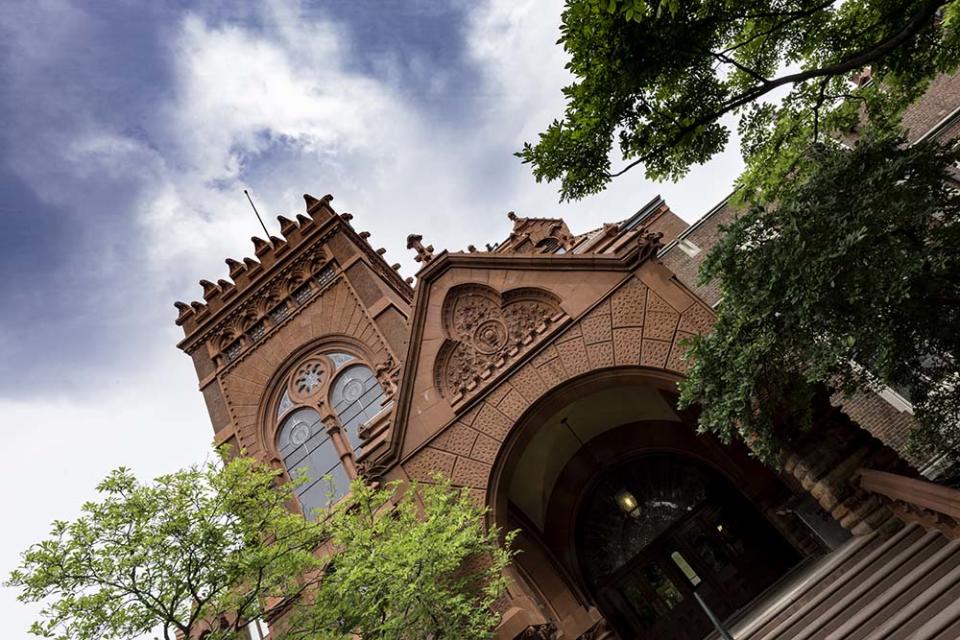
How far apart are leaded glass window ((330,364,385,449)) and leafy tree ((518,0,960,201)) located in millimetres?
8860

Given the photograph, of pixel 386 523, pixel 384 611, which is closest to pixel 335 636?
pixel 384 611

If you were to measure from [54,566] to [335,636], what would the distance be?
3.16 metres

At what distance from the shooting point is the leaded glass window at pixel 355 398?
1401 cm

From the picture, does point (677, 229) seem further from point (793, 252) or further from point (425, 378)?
point (793, 252)

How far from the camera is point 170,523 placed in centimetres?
659

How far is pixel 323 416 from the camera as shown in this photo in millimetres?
14445

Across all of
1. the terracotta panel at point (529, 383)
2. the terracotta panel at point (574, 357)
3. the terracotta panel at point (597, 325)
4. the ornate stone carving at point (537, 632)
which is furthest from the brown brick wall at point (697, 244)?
the ornate stone carving at point (537, 632)

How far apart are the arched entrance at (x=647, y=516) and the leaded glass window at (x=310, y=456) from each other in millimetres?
4640

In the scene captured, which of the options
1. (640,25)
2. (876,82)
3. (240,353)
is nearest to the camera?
(640,25)

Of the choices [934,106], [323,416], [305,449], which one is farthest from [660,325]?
[934,106]

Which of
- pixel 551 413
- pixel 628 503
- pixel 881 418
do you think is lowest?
pixel 881 418

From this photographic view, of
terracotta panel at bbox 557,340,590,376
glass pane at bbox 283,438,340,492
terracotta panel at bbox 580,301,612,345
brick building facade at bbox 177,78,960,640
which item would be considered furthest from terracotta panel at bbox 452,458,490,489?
glass pane at bbox 283,438,340,492

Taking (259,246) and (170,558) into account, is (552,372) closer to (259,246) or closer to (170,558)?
(170,558)

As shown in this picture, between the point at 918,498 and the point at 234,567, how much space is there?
769 cm
